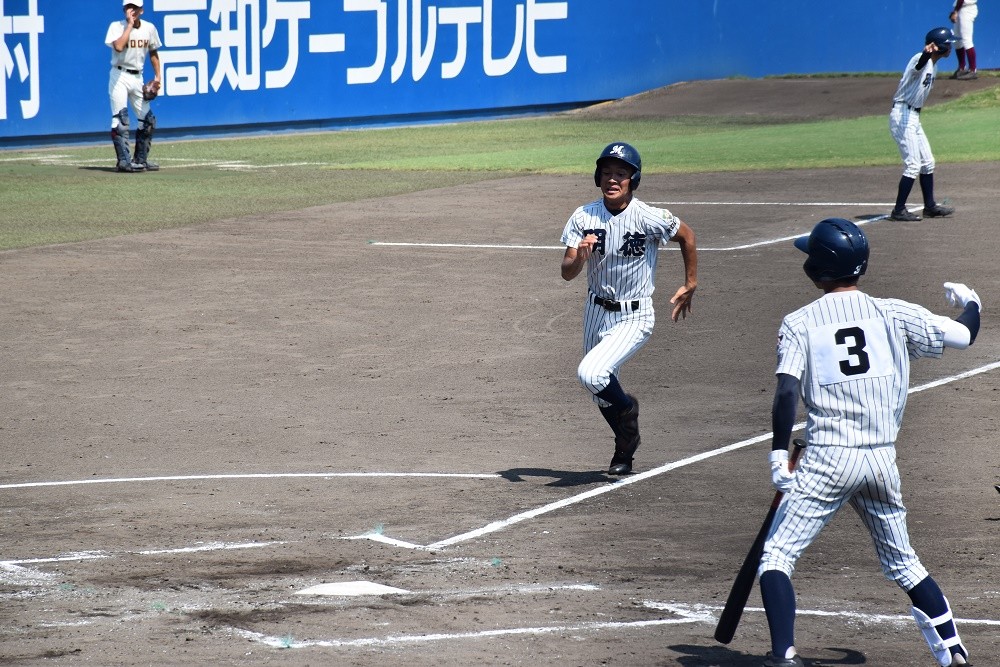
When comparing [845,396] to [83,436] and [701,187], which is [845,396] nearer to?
[83,436]

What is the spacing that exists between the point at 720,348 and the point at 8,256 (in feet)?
28.1

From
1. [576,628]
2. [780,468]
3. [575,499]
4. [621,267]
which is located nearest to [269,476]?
[575,499]

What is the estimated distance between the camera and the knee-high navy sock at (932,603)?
557 cm

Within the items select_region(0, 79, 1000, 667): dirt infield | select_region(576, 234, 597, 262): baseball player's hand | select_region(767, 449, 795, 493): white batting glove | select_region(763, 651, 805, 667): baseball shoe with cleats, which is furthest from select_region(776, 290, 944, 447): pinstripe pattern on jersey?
select_region(576, 234, 597, 262): baseball player's hand

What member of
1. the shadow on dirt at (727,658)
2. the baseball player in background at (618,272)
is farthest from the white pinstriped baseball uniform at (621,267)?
the shadow on dirt at (727,658)

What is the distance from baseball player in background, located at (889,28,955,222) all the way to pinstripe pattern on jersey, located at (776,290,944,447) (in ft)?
40.7

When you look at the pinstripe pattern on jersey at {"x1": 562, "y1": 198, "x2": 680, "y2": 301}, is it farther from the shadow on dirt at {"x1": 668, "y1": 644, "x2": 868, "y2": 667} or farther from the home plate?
the shadow on dirt at {"x1": 668, "y1": 644, "x2": 868, "y2": 667}

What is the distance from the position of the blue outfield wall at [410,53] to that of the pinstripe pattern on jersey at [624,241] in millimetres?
20238

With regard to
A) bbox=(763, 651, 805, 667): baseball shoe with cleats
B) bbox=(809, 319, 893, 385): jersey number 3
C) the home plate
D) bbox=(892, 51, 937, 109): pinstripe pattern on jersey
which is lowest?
the home plate

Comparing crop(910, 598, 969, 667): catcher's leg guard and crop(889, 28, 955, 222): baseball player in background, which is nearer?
crop(910, 598, 969, 667): catcher's leg guard

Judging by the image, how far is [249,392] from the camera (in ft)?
36.7

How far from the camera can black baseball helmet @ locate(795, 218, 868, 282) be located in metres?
5.71

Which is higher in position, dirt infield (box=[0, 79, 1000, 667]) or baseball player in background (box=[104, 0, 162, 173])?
baseball player in background (box=[104, 0, 162, 173])

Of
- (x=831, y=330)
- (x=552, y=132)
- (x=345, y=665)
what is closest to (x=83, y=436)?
(x=345, y=665)
